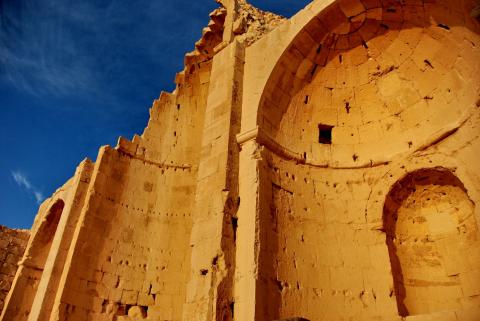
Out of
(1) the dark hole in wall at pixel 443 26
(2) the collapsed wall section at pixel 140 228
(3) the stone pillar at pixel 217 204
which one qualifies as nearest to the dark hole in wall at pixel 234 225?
(3) the stone pillar at pixel 217 204

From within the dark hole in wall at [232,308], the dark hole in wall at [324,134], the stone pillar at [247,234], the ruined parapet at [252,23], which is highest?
the ruined parapet at [252,23]

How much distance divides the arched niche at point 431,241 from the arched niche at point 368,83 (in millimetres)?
761

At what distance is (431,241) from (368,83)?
3.42 metres

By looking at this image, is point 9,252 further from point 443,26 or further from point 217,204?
point 443,26

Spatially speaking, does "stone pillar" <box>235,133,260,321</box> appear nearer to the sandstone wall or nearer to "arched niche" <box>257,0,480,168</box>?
"arched niche" <box>257,0,480,168</box>

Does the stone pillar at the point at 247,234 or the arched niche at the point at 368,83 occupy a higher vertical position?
the arched niche at the point at 368,83

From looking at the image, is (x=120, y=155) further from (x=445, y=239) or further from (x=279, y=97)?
(x=445, y=239)

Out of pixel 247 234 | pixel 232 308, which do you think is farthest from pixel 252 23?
pixel 232 308

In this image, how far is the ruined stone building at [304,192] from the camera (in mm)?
6129

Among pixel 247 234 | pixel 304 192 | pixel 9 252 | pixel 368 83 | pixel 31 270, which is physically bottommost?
pixel 247 234

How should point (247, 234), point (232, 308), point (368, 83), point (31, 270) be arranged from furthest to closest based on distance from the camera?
point (31, 270) < point (368, 83) < point (247, 234) < point (232, 308)

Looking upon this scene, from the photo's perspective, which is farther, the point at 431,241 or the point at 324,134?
the point at 324,134

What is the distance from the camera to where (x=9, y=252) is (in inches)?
444

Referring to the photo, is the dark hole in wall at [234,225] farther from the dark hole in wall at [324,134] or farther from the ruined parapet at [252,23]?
the ruined parapet at [252,23]
